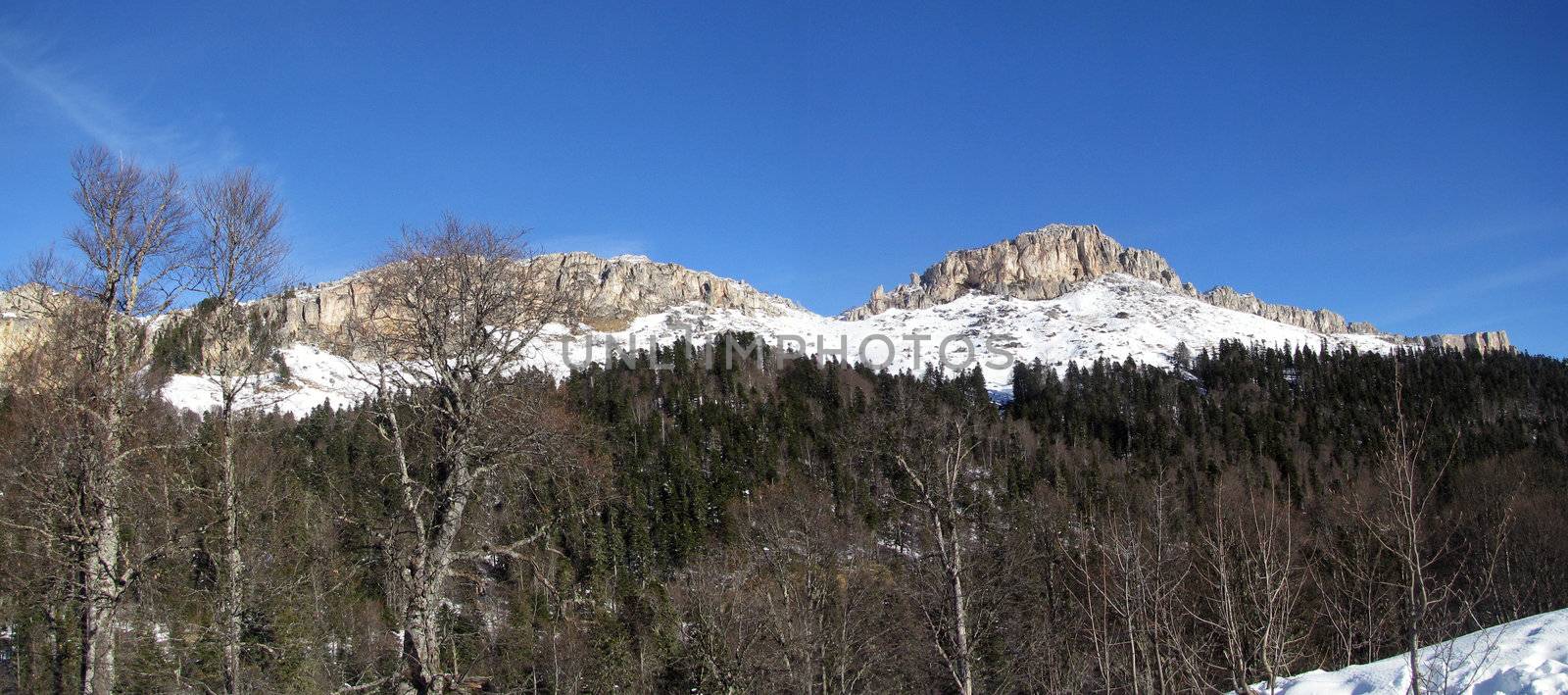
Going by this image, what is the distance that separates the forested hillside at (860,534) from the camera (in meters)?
11.5

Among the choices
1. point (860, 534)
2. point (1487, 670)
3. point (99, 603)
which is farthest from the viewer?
point (860, 534)

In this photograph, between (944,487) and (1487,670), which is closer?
(1487,670)

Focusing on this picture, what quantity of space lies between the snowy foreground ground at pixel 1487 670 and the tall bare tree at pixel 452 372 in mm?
10650

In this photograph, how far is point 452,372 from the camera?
10945mm

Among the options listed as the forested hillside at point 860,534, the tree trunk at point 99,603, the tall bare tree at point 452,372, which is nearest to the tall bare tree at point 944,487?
the forested hillside at point 860,534

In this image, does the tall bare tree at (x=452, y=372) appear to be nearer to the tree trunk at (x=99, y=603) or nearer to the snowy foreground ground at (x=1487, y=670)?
the tree trunk at (x=99, y=603)

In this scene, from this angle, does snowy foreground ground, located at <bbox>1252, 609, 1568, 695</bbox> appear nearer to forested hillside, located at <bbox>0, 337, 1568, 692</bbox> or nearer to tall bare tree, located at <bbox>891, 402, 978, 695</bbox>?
forested hillside, located at <bbox>0, 337, 1568, 692</bbox>

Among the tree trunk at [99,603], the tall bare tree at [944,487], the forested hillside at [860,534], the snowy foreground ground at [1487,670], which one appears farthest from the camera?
the tall bare tree at [944,487]

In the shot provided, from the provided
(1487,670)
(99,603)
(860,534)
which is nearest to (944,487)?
(1487,670)

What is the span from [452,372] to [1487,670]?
45.1 ft

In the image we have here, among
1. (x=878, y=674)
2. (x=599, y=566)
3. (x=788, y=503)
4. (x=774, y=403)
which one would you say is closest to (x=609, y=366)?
(x=774, y=403)

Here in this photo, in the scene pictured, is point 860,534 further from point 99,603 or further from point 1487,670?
point 99,603

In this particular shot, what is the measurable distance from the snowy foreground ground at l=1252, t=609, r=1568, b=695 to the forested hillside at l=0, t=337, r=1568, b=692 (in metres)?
0.62

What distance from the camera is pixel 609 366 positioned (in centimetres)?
11300
